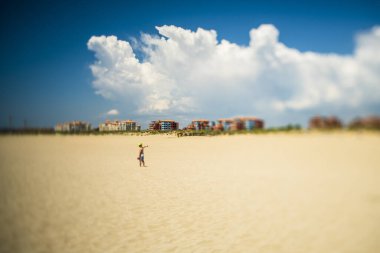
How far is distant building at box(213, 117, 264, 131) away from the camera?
4910 millimetres

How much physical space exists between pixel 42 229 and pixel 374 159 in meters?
6.37

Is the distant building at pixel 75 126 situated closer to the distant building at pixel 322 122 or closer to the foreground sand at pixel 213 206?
the foreground sand at pixel 213 206

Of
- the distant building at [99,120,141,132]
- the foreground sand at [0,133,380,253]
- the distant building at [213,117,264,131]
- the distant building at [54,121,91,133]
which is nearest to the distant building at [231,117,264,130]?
the distant building at [213,117,264,131]

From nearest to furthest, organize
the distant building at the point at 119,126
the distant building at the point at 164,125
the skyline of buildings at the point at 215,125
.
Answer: the skyline of buildings at the point at 215,125 < the distant building at the point at 164,125 < the distant building at the point at 119,126

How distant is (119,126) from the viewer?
6.71m

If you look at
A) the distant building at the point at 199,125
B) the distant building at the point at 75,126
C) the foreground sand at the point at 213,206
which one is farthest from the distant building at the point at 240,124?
the distant building at the point at 75,126

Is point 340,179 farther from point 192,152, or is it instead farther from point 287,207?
point 192,152

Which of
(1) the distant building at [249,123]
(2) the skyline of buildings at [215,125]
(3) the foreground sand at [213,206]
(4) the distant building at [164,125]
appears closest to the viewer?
(2) the skyline of buildings at [215,125]

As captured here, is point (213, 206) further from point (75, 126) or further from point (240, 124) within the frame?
point (75, 126)

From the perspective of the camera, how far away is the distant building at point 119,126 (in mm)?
6243

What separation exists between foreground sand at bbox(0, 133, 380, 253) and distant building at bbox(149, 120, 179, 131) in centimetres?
77

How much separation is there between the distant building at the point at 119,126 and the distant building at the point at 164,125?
348 millimetres

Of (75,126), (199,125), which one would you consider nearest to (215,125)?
(199,125)

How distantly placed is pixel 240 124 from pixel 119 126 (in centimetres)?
309
